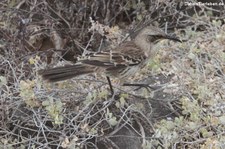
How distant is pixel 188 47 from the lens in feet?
20.1

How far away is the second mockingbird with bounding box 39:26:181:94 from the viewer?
4.64 meters

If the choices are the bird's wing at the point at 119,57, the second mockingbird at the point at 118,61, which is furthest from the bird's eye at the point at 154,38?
the bird's wing at the point at 119,57

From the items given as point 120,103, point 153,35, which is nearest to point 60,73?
point 120,103

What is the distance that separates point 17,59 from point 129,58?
1.40 meters

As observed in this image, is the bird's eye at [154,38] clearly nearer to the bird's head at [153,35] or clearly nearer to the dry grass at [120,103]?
the bird's head at [153,35]

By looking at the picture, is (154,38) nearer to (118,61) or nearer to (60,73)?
(118,61)

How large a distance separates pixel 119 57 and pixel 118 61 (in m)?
0.06

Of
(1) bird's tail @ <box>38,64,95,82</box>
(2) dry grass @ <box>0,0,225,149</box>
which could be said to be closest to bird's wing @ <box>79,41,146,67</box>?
(1) bird's tail @ <box>38,64,95,82</box>

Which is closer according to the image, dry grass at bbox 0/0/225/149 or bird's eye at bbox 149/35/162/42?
dry grass at bbox 0/0/225/149

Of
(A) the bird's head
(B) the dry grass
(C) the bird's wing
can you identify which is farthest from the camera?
(A) the bird's head

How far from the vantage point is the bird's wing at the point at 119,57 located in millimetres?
4871

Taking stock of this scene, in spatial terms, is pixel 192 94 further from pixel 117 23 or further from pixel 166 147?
pixel 117 23

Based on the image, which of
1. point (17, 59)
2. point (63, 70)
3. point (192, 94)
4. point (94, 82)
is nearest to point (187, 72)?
point (192, 94)

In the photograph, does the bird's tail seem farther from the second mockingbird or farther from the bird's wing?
the bird's wing
